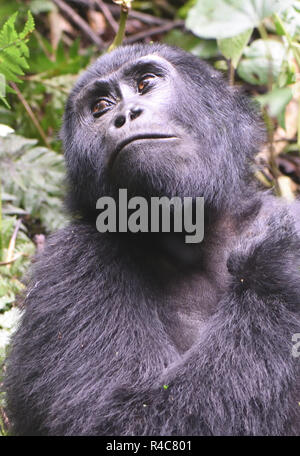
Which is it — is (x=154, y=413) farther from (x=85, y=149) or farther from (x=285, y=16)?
(x=285, y=16)

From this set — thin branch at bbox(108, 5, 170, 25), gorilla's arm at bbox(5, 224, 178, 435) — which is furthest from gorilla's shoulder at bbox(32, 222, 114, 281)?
thin branch at bbox(108, 5, 170, 25)

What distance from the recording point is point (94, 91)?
392cm

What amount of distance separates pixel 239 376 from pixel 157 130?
124 cm

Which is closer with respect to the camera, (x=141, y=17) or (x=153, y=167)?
(x=153, y=167)

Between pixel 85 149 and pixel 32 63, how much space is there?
9.41 ft

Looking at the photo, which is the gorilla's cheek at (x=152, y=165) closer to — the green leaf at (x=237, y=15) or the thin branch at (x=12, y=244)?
the green leaf at (x=237, y=15)

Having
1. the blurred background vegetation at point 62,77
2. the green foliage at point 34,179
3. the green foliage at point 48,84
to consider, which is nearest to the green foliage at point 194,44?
the blurred background vegetation at point 62,77

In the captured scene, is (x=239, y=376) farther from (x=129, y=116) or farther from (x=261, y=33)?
(x=261, y=33)

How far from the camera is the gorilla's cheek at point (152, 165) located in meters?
3.33

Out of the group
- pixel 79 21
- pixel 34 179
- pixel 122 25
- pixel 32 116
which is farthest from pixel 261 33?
pixel 79 21

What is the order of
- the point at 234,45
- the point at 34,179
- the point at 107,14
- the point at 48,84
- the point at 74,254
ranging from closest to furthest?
1. the point at 74,254
2. the point at 234,45
3. the point at 34,179
4. the point at 48,84
5. the point at 107,14

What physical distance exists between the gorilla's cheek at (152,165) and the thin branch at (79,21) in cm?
407

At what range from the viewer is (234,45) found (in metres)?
4.72
